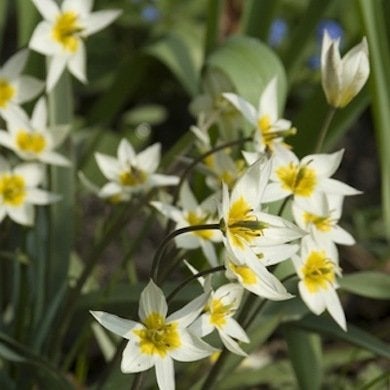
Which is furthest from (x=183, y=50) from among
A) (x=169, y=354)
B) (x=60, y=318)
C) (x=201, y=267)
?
(x=169, y=354)

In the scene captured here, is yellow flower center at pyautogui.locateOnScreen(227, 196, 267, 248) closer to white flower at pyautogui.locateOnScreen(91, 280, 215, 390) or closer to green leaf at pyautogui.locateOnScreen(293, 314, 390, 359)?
white flower at pyautogui.locateOnScreen(91, 280, 215, 390)

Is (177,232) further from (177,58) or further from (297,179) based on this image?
(177,58)

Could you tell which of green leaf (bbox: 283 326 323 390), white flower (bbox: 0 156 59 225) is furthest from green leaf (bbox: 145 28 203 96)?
green leaf (bbox: 283 326 323 390)

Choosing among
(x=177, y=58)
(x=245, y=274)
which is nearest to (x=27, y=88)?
(x=177, y=58)

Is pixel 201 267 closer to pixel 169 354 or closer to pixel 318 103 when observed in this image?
pixel 318 103

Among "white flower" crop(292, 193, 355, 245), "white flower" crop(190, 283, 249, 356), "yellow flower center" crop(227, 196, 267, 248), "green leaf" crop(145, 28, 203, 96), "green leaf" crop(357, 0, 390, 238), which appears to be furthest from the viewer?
"green leaf" crop(145, 28, 203, 96)

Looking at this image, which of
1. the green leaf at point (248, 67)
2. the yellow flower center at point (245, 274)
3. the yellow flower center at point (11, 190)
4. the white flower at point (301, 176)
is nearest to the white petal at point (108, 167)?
the yellow flower center at point (11, 190)
